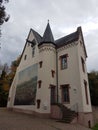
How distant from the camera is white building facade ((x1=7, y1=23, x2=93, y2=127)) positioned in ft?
53.7

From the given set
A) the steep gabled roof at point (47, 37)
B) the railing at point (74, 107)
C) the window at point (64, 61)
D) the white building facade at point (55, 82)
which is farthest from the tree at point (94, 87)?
the steep gabled roof at point (47, 37)

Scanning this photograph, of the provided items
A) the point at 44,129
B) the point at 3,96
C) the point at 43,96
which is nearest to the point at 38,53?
the point at 43,96

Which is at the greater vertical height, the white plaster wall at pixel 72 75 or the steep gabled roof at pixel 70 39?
the steep gabled roof at pixel 70 39

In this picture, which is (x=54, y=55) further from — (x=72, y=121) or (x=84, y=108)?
(x=72, y=121)

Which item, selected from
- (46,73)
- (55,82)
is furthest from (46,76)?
(55,82)

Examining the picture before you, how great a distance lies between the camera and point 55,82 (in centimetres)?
1922

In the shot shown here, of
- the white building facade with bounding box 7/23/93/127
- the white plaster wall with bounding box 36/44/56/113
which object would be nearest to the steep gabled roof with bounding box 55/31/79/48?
the white building facade with bounding box 7/23/93/127

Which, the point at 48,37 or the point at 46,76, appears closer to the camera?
the point at 46,76

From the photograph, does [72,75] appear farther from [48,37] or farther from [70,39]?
[48,37]

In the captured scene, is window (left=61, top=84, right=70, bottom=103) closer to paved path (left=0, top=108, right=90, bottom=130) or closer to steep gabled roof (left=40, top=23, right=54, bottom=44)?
paved path (left=0, top=108, right=90, bottom=130)

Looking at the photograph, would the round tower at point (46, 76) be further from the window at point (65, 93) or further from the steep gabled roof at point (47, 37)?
the window at point (65, 93)

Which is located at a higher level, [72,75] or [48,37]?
[48,37]

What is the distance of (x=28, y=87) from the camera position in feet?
69.3

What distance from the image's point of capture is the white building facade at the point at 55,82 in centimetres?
1638
